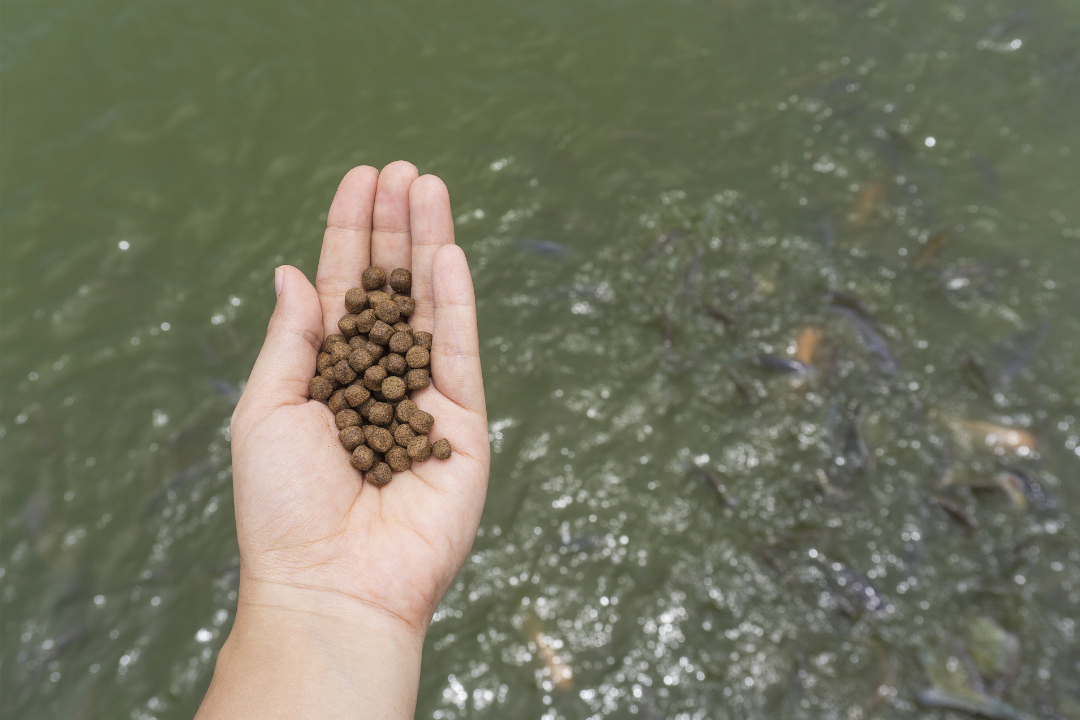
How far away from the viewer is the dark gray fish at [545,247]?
206 inches

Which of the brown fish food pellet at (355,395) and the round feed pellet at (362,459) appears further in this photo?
the brown fish food pellet at (355,395)

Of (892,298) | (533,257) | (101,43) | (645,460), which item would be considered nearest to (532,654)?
(645,460)

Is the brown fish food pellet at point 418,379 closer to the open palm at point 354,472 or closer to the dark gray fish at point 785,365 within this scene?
the open palm at point 354,472

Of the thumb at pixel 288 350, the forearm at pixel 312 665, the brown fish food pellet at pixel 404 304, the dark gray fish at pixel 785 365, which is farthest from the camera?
the dark gray fish at pixel 785 365

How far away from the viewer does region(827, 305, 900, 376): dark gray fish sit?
4609 mm

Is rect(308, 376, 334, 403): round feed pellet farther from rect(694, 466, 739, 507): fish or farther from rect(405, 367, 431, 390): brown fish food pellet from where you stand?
rect(694, 466, 739, 507): fish

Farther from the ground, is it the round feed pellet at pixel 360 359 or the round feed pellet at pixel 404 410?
the round feed pellet at pixel 360 359

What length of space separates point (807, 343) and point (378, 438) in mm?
3334

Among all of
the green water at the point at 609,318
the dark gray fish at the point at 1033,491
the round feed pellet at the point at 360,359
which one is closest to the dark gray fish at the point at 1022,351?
the green water at the point at 609,318

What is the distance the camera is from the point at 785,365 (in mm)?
4578

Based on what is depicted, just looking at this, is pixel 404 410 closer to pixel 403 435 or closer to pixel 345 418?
pixel 403 435

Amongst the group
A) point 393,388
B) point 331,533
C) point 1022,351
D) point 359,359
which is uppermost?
point 359,359

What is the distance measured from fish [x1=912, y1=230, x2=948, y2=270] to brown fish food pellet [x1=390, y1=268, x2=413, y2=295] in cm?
412

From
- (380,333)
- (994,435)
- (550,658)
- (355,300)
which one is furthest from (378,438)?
(994,435)
